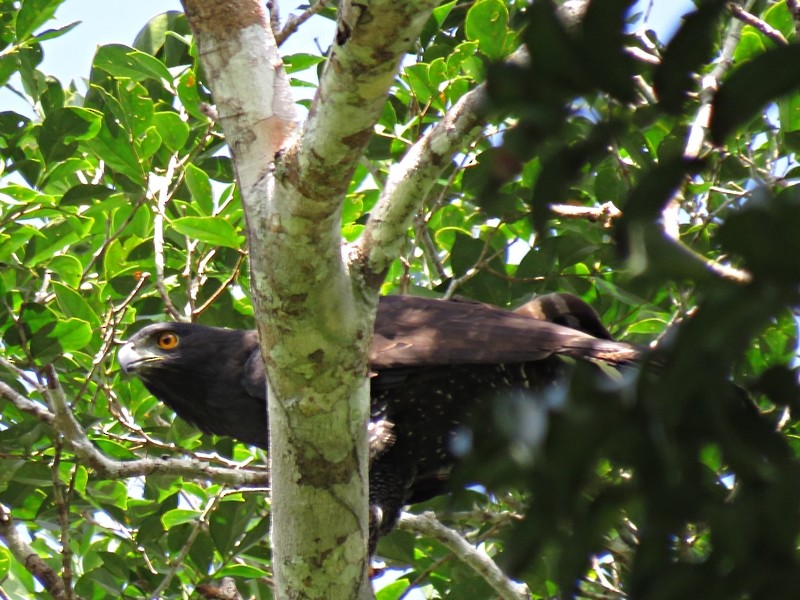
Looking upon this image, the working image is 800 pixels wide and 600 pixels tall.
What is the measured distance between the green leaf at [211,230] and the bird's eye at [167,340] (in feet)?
2.09

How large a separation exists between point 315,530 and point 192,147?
256cm

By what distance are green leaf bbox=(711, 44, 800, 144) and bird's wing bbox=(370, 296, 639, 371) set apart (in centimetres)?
300

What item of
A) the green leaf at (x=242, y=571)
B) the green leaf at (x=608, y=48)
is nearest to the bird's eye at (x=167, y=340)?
the green leaf at (x=242, y=571)

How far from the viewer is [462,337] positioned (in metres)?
3.99

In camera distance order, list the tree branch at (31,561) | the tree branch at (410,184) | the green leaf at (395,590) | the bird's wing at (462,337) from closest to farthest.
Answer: the tree branch at (410,184) < the tree branch at (31,561) < the bird's wing at (462,337) < the green leaf at (395,590)

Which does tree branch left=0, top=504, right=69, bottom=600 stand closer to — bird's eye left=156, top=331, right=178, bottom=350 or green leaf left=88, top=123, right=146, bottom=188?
bird's eye left=156, top=331, right=178, bottom=350

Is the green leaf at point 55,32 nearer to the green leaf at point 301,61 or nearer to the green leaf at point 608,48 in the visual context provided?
the green leaf at point 301,61

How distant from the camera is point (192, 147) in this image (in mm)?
5059

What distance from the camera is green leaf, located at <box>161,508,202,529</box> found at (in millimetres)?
4465

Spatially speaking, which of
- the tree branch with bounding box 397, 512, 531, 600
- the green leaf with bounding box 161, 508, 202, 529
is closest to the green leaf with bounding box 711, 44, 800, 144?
the tree branch with bounding box 397, 512, 531, 600

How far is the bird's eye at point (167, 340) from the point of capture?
189 inches

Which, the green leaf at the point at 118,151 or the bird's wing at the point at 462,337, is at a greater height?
the green leaf at the point at 118,151

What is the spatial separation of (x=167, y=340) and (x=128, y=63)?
1.22 metres

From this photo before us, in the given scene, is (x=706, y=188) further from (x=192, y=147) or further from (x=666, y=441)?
(x=666, y=441)
